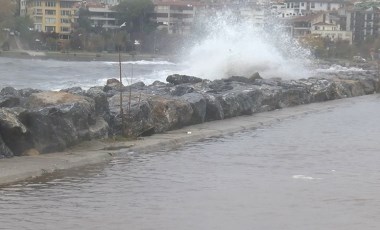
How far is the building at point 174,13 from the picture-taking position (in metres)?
133

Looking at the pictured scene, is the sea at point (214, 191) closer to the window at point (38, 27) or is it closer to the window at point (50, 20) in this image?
the window at point (38, 27)

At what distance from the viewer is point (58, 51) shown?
12212 cm

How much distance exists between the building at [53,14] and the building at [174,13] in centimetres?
1475

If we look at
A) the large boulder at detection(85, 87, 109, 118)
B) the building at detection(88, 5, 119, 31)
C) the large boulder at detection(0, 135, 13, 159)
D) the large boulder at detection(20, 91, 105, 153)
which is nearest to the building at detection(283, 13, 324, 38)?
the building at detection(88, 5, 119, 31)

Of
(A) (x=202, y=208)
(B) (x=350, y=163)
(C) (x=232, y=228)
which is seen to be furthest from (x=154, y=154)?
(C) (x=232, y=228)

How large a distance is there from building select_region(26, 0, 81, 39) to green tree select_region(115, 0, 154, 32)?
432 inches

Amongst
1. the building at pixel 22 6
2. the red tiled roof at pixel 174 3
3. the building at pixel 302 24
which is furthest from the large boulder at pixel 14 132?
the building at pixel 22 6

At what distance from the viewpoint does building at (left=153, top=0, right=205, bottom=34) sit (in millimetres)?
132625

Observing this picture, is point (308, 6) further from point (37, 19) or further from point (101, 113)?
point (101, 113)

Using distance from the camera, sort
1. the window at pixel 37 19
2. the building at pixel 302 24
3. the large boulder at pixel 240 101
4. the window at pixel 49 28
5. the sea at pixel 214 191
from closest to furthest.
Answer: the sea at pixel 214 191 → the large boulder at pixel 240 101 → the building at pixel 302 24 → the window at pixel 49 28 → the window at pixel 37 19

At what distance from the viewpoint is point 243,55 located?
36.5 m

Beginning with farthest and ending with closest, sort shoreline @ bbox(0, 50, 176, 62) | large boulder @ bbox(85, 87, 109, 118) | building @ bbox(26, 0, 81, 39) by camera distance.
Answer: building @ bbox(26, 0, 81, 39) < shoreline @ bbox(0, 50, 176, 62) < large boulder @ bbox(85, 87, 109, 118)

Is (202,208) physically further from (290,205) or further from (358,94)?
(358,94)

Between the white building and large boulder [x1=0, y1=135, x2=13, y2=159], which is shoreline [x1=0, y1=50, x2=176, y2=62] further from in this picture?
large boulder [x1=0, y1=135, x2=13, y2=159]
